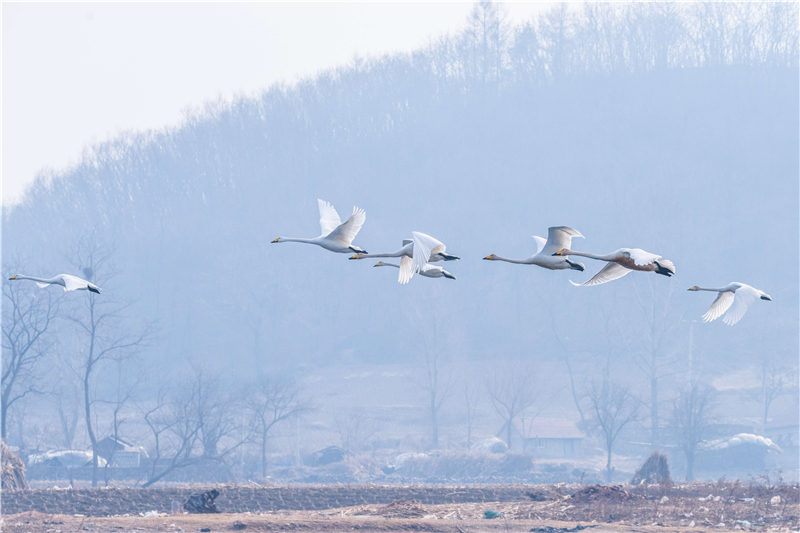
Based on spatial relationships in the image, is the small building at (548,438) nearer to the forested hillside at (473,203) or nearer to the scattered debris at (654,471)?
the forested hillside at (473,203)

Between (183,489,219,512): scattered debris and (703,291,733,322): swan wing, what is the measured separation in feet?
53.4

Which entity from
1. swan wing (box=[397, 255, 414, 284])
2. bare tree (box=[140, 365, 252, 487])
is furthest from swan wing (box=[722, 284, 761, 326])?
bare tree (box=[140, 365, 252, 487])

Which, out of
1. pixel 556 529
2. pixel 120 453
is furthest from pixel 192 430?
pixel 556 529

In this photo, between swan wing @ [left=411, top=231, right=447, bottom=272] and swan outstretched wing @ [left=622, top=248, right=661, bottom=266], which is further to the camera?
swan wing @ [left=411, top=231, right=447, bottom=272]

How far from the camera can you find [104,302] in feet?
283

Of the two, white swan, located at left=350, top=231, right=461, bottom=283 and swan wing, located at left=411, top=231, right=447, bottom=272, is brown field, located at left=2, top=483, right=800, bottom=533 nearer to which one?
white swan, located at left=350, top=231, right=461, bottom=283

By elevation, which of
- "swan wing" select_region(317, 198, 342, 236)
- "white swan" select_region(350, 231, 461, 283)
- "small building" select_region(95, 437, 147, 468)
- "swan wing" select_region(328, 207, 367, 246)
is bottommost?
"small building" select_region(95, 437, 147, 468)

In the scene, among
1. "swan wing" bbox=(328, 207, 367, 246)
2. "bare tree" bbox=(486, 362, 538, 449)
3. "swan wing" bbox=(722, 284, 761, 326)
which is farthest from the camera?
"bare tree" bbox=(486, 362, 538, 449)

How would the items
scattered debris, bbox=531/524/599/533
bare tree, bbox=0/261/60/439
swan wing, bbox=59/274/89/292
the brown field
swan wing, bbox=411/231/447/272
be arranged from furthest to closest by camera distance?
1. bare tree, bbox=0/261/60/439
2. the brown field
3. scattered debris, bbox=531/524/599/533
4. swan wing, bbox=59/274/89/292
5. swan wing, bbox=411/231/447/272

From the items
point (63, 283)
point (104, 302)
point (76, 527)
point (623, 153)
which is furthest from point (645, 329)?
point (63, 283)

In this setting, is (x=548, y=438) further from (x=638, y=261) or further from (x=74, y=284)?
(x=638, y=261)

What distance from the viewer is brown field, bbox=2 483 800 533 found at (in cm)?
2445

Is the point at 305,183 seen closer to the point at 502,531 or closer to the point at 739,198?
the point at 739,198

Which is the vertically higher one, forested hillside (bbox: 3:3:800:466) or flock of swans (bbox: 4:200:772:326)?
forested hillside (bbox: 3:3:800:466)
